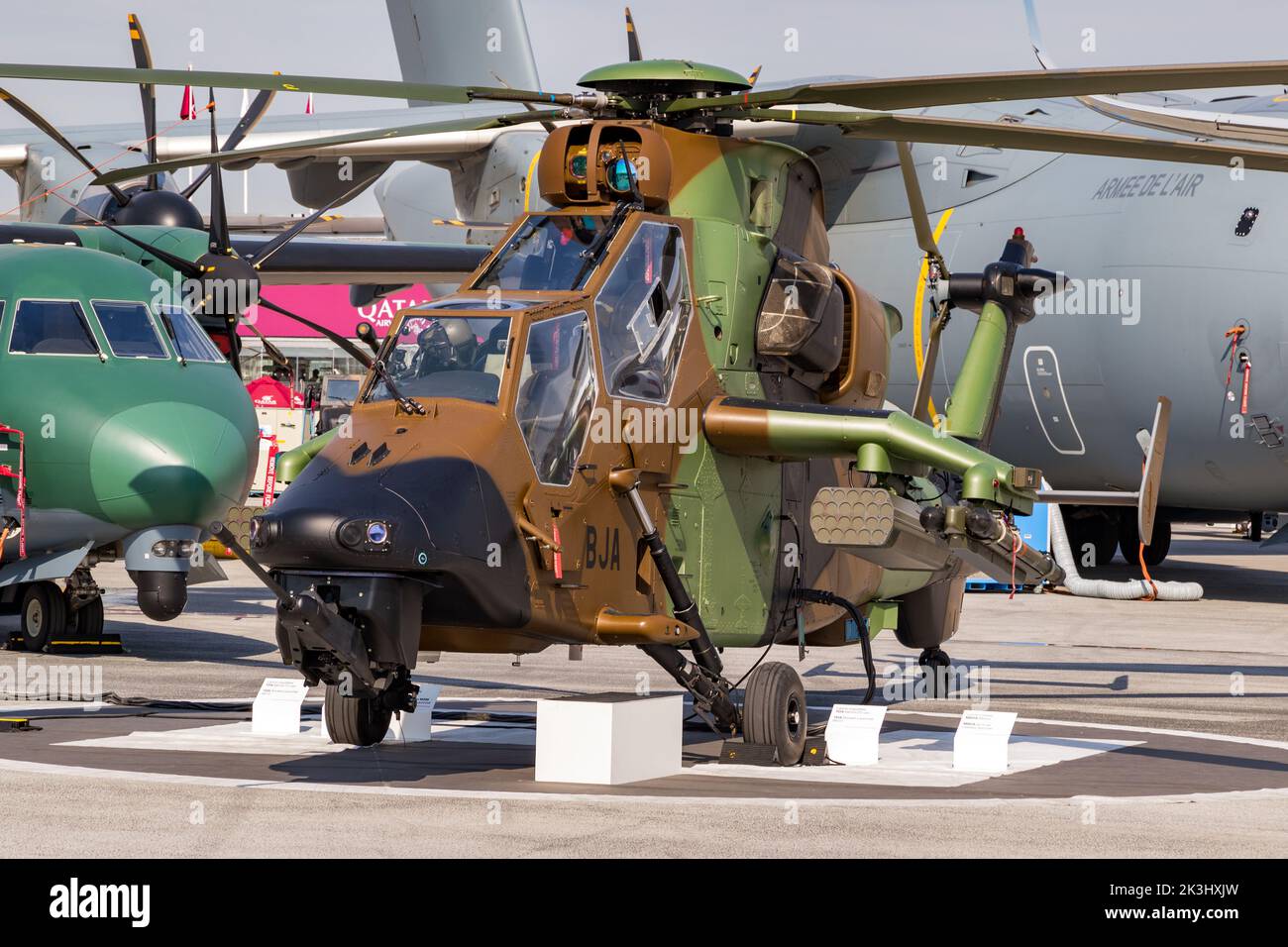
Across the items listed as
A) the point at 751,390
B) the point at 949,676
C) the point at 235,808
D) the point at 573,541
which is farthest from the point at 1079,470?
the point at 235,808

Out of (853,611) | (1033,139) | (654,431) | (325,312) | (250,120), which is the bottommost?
(853,611)

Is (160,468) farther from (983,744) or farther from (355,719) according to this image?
(983,744)

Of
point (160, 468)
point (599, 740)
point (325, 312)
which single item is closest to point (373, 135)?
point (599, 740)

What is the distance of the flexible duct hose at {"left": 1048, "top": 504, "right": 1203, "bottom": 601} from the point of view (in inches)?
1062

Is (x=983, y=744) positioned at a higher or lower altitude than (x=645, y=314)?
lower

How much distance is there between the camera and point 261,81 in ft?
32.4

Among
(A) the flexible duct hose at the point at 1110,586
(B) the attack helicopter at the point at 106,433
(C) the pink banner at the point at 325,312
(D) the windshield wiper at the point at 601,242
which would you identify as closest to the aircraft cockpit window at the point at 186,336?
(B) the attack helicopter at the point at 106,433

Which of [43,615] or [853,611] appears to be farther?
[43,615]

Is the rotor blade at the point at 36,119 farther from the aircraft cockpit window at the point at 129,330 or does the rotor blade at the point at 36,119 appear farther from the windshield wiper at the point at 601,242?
the windshield wiper at the point at 601,242

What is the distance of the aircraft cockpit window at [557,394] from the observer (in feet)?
31.4

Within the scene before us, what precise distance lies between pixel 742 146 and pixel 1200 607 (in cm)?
1691

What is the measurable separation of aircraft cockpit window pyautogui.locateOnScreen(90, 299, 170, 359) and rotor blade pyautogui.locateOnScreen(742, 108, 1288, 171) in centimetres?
795

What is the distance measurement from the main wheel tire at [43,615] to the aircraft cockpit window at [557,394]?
9380 mm

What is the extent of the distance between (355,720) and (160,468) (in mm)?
4882
